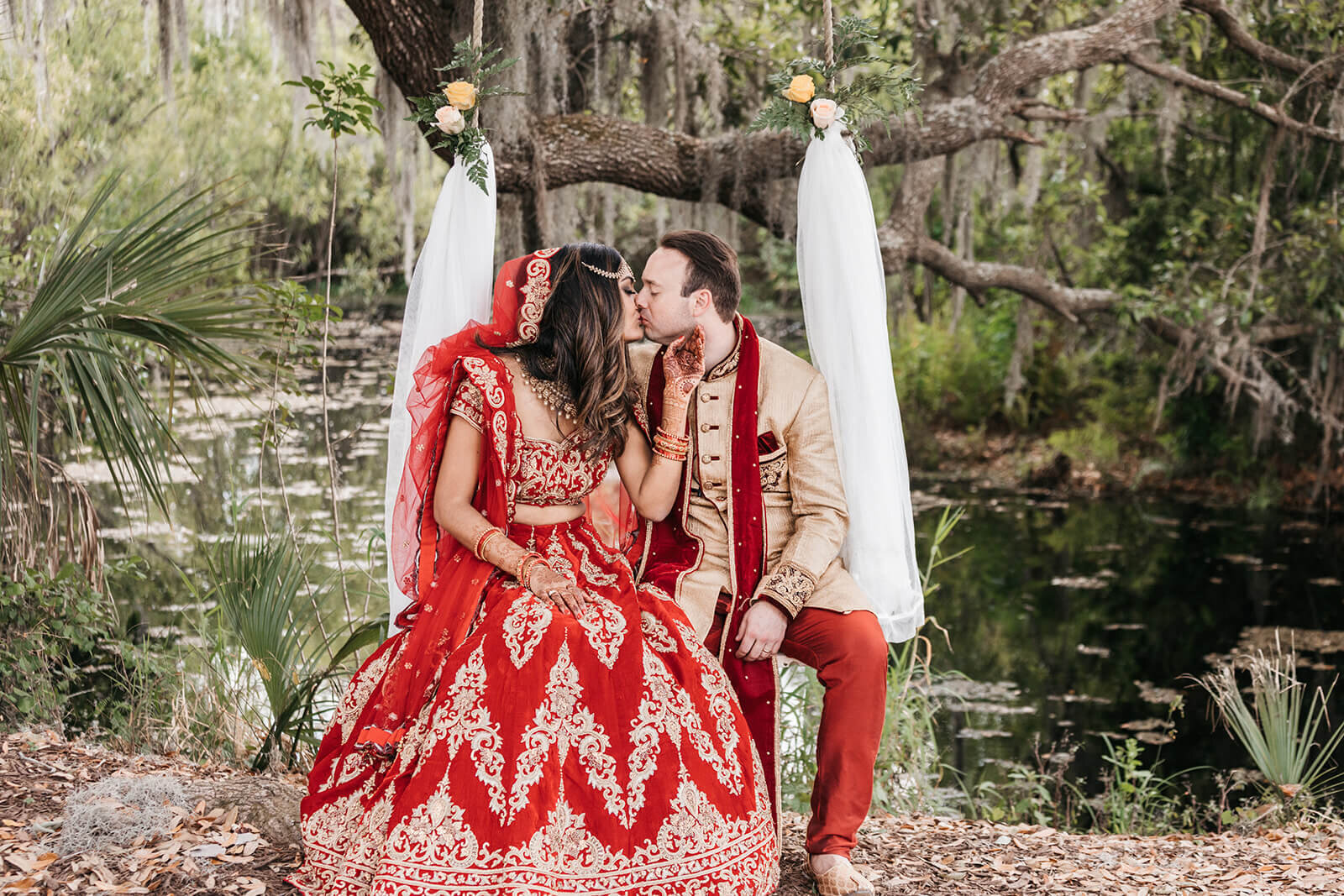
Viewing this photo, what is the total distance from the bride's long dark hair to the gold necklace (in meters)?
0.01

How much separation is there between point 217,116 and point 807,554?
9132 mm

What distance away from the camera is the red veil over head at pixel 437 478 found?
2631 mm

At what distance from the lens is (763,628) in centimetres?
289

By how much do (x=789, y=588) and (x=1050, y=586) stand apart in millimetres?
6218

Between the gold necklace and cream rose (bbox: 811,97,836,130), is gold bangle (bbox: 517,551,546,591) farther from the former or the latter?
cream rose (bbox: 811,97,836,130)

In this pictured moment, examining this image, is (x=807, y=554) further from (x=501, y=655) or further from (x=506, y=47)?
(x=506, y=47)

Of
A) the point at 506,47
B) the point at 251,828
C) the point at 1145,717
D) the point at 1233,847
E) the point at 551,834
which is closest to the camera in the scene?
the point at 551,834

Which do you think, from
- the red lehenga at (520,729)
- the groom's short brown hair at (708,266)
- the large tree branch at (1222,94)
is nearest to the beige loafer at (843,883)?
the red lehenga at (520,729)

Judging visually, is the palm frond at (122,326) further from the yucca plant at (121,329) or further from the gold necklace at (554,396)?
the gold necklace at (554,396)

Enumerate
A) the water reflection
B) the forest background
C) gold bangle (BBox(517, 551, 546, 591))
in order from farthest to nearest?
the water reflection, the forest background, gold bangle (BBox(517, 551, 546, 591))

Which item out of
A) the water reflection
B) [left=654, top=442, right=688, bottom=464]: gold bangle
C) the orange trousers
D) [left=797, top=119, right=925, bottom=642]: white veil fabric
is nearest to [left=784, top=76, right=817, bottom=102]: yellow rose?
[left=797, top=119, right=925, bottom=642]: white veil fabric

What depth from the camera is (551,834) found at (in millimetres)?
2344

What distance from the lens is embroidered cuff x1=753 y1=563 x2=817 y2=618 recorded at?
9.46 feet

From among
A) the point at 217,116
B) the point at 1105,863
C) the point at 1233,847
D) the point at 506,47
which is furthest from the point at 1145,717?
the point at 217,116
